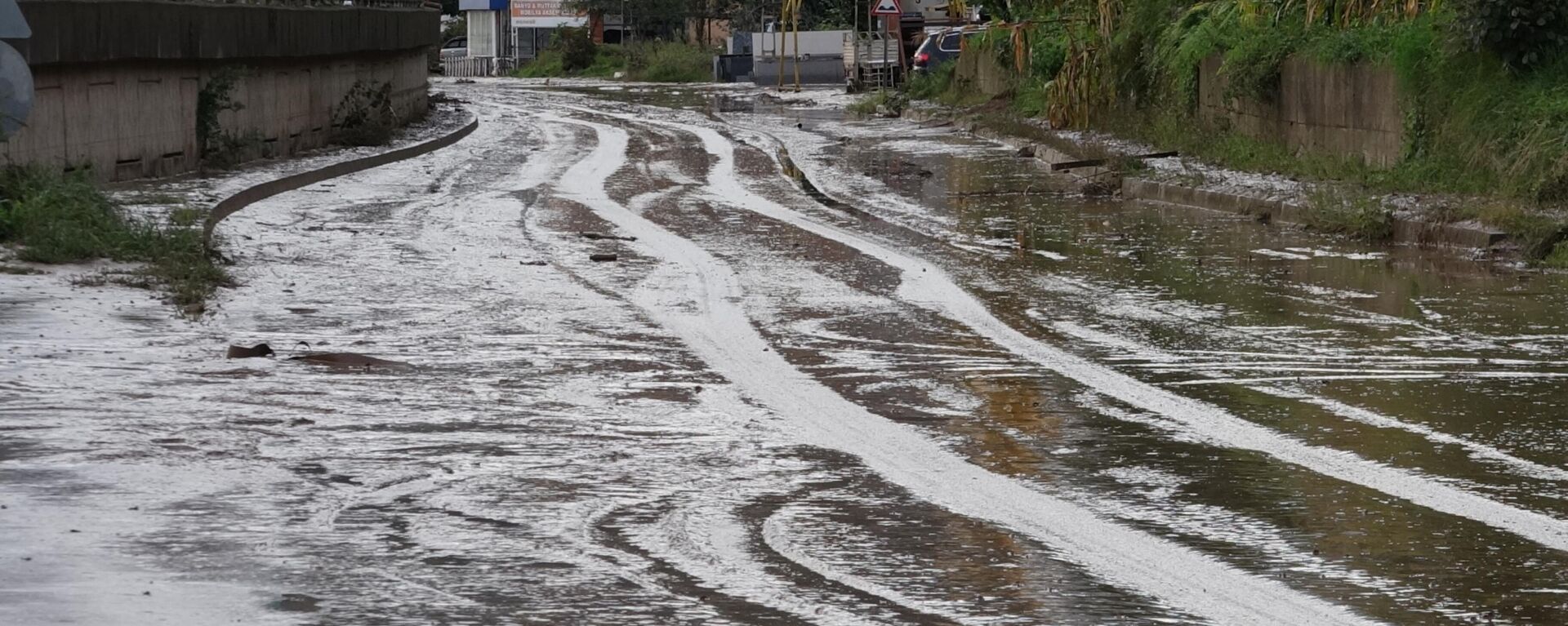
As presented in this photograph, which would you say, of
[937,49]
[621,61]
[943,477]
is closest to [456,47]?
[621,61]

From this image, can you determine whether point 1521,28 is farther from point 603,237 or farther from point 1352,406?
point 1352,406

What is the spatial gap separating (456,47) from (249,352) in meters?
96.0

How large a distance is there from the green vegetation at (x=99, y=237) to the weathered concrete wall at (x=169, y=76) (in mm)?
1709

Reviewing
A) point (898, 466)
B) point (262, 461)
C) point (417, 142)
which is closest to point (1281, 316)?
point (898, 466)

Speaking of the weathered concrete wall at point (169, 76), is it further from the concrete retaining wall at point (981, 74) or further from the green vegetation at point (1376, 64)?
the concrete retaining wall at point (981, 74)

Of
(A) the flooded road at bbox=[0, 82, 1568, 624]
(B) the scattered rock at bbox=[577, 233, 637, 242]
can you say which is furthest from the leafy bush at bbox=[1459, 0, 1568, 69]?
(B) the scattered rock at bbox=[577, 233, 637, 242]

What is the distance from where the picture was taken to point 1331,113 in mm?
21203

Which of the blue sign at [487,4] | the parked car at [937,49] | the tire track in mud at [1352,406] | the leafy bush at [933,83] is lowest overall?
the tire track in mud at [1352,406]

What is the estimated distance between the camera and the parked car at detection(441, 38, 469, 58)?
9549 centimetres

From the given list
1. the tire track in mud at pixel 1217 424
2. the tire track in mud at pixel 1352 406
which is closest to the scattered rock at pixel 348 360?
the tire track in mud at pixel 1217 424

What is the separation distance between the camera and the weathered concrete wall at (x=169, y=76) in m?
18.9

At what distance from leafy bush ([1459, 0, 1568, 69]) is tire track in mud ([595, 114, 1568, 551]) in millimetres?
6198

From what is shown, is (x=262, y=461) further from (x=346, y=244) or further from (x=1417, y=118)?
(x=1417, y=118)

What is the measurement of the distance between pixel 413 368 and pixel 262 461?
7.77ft
